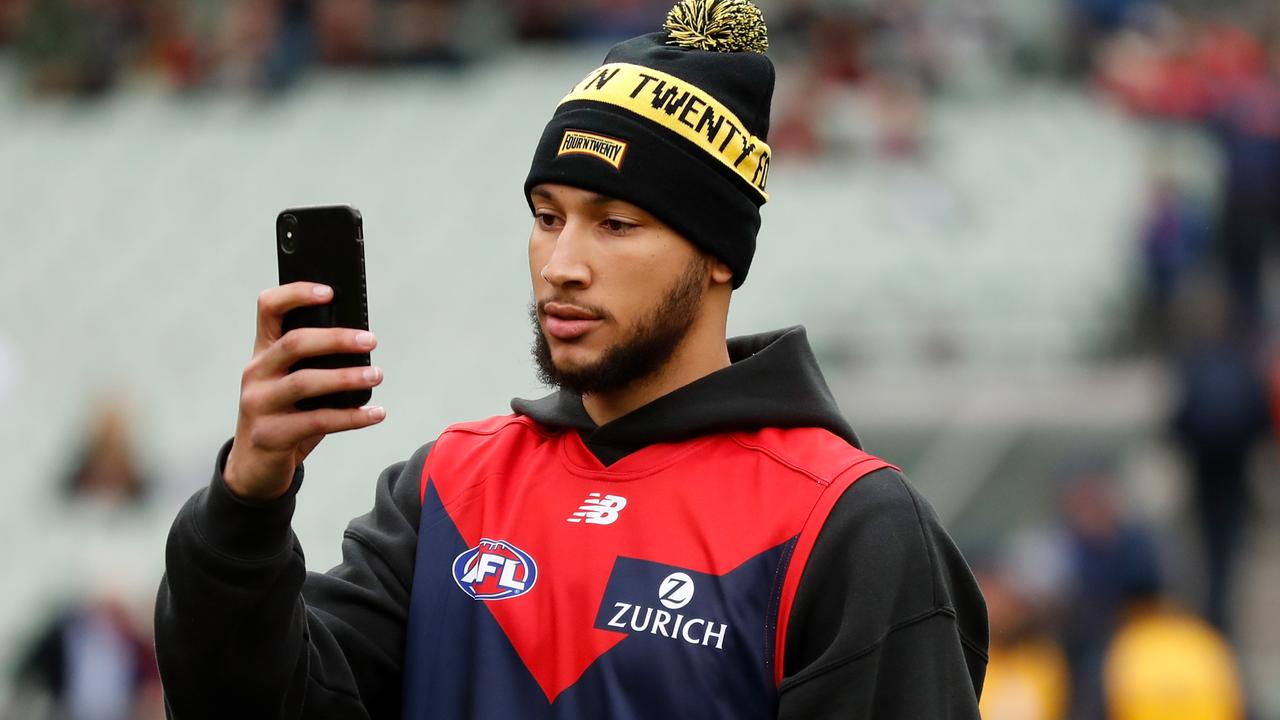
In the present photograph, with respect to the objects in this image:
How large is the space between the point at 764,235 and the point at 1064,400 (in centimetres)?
227

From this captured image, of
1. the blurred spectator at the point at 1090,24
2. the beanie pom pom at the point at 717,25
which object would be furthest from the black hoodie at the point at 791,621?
the blurred spectator at the point at 1090,24

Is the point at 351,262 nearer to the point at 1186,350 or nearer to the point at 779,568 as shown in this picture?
the point at 779,568

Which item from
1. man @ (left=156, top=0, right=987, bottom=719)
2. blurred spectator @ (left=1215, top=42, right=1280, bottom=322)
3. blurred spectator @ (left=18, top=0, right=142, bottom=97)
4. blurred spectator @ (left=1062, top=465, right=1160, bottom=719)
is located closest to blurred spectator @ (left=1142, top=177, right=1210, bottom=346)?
blurred spectator @ (left=1215, top=42, right=1280, bottom=322)

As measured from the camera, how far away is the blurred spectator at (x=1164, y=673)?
249 inches

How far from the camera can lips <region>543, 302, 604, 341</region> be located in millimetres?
2473

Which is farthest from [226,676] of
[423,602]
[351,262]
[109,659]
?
[109,659]

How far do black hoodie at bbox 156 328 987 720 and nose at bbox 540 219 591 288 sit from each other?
0.23 meters

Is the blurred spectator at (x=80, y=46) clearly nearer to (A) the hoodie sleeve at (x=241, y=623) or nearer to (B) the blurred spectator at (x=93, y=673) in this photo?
(B) the blurred spectator at (x=93, y=673)

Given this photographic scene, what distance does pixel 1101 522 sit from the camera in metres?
7.80

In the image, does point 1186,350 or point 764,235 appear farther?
point 764,235

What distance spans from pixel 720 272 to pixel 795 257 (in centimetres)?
824

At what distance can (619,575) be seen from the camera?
A: 241cm

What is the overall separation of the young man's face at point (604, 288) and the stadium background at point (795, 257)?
15.3 ft

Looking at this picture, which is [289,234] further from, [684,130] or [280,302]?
[684,130]
